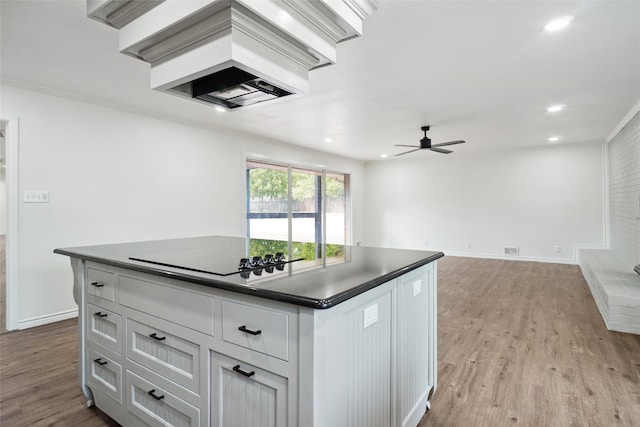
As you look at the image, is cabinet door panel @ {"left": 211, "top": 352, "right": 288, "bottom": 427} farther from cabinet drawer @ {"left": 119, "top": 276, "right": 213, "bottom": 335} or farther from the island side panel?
the island side panel

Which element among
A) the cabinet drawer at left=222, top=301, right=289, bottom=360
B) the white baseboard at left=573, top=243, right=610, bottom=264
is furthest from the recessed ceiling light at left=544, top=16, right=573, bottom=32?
the white baseboard at left=573, top=243, right=610, bottom=264

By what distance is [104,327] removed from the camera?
1.81 metres

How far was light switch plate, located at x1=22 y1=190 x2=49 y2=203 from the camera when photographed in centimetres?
319

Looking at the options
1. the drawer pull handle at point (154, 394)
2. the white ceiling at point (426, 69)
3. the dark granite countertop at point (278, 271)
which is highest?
the white ceiling at point (426, 69)

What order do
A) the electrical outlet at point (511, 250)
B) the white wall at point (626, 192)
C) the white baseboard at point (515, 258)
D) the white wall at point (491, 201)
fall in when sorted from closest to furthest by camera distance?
1. the white wall at point (626, 192)
2. the white wall at point (491, 201)
3. the white baseboard at point (515, 258)
4. the electrical outlet at point (511, 250)

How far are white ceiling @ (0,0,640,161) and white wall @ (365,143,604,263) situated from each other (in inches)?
66.3

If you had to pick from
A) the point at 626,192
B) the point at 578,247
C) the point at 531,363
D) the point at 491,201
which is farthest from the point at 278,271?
the point at 578,247

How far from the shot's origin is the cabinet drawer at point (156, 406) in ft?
4.55

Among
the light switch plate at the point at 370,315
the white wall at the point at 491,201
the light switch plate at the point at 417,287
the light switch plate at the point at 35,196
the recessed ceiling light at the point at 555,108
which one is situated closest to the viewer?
the light switch plate at the point at 370,315

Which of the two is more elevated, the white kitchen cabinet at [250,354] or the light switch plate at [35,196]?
the light switch plate at [35,196]

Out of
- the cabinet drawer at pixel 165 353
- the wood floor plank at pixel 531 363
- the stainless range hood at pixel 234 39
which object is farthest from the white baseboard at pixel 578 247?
the cabinet drawer at pixel 165 353

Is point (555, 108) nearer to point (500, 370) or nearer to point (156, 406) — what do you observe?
point (500, 370)

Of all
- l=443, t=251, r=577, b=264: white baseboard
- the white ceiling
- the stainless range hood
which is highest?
the white ceiling

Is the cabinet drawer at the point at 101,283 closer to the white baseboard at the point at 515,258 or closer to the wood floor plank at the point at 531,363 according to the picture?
the wood floor plank at the point at 531,363
